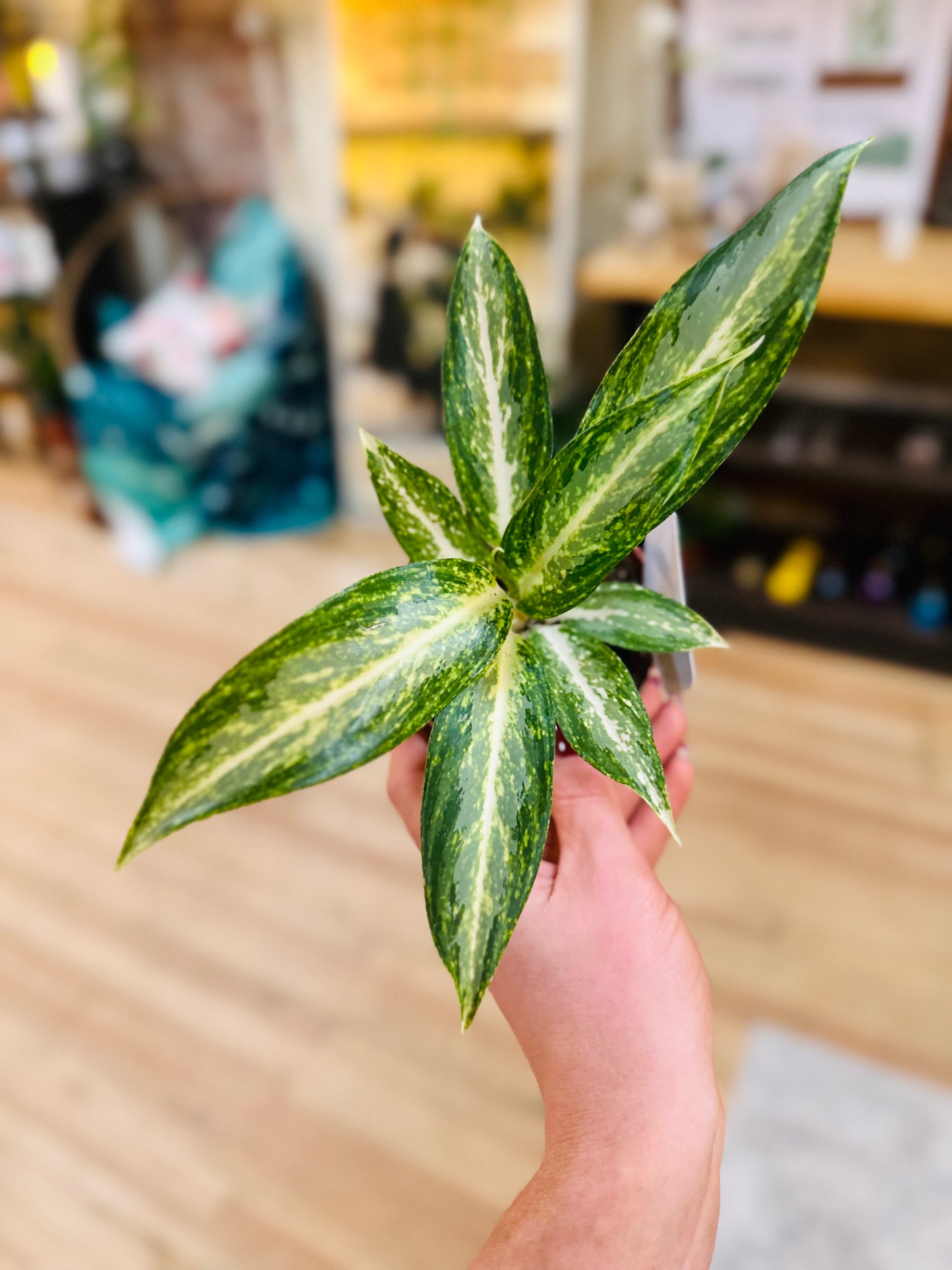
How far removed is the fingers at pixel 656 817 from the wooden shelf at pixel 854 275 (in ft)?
4.40

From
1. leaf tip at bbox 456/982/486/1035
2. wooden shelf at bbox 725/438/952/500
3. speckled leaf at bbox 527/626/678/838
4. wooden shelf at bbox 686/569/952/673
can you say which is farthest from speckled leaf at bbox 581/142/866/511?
wooden shelf at bbox 686/569/952/673

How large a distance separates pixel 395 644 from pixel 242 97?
319cm

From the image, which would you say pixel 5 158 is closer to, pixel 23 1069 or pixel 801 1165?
pixel 23 1069

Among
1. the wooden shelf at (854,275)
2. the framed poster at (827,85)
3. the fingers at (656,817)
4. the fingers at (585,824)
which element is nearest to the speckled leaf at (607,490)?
the fingers at (585,824)

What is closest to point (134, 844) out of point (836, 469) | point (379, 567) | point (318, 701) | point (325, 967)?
point (318, 701)

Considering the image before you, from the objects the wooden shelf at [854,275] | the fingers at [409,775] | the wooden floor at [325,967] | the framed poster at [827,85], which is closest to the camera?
the fingers at [409,775]

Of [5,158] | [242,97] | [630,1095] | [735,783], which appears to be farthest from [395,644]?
[5,158]

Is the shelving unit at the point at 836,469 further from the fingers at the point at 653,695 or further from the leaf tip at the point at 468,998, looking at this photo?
the leaf tip at the point at 468,998

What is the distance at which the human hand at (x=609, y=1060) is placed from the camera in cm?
58

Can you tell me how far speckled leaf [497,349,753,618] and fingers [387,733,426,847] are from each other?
19 centimetres

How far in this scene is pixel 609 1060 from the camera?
590mm

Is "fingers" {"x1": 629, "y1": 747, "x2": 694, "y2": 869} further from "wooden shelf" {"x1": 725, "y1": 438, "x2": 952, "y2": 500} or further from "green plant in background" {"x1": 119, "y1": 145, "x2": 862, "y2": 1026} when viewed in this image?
"wooden shelf" {"x1": 725, "y1": 438, "x2": 952, "y2": 500}

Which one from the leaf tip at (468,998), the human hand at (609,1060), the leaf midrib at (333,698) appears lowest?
the human hand at (609,1060)

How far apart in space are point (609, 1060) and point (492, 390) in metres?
0.43
